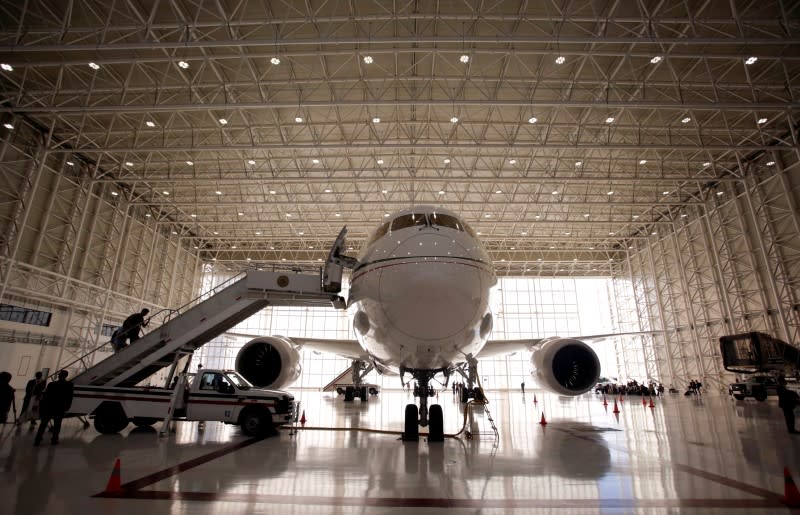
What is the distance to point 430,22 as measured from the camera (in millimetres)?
14781

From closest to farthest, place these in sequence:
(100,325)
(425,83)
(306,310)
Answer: (425,83)
(100,325)
(306,310)

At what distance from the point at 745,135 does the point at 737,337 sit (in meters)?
10.7

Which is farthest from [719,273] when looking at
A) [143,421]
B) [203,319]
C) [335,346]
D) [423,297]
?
[143,421]

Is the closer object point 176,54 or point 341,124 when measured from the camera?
point 176,54

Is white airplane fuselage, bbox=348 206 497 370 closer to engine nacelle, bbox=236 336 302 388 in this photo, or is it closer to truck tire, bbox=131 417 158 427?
engine nacelle, bbox=236 336 302 388

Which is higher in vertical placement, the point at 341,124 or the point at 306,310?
the point at 341,124

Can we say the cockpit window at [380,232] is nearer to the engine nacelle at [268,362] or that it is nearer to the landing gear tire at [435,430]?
the landing gear tire at [435,430]

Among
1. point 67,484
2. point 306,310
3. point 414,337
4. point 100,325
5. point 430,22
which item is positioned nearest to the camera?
point 67,484

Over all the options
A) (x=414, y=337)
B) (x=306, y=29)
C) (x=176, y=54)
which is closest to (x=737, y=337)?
(x=414, y=337)

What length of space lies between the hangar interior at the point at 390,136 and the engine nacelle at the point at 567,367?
5.17 m

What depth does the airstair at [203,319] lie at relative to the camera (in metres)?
9.27

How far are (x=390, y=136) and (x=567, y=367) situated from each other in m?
15.9

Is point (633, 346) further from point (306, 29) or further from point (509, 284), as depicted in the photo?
point (306, 29)

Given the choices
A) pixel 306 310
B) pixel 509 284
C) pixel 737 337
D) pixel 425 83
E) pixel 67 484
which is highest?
pixel 425 83
